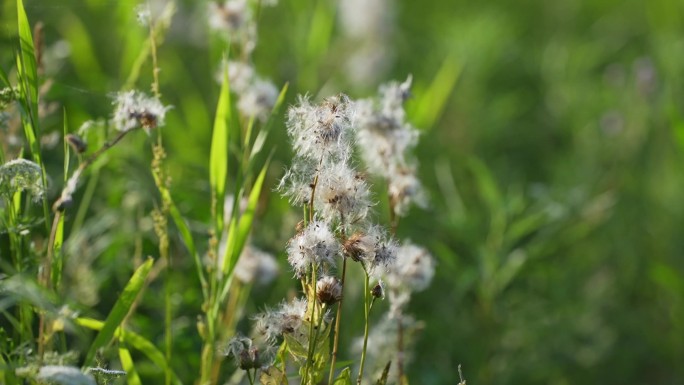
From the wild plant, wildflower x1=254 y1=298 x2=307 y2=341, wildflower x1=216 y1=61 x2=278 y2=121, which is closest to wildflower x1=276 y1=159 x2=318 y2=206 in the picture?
the wild plant

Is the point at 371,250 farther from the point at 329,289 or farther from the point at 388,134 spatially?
the point at 388,134

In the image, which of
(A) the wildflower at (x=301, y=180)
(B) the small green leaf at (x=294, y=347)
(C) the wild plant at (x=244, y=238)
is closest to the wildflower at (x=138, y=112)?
(C) the wild plant at (x=244, y=238)

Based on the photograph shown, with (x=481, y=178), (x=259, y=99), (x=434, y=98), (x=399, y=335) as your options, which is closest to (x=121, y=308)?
(x=399, y=335)

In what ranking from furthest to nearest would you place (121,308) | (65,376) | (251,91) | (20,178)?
(251,91) → (121,308) → (20,178) → (65,376)

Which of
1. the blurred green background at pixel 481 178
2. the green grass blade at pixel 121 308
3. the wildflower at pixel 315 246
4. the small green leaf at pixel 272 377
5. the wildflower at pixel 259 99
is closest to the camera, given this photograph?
the wildflower at pixel 315 246

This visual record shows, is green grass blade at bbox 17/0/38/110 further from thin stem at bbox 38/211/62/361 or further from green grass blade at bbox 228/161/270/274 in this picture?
green grass blade at bbox 228/161/270/274

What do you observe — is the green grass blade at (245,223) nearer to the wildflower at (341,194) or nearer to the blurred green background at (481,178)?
the blurred green background at (481,178)
